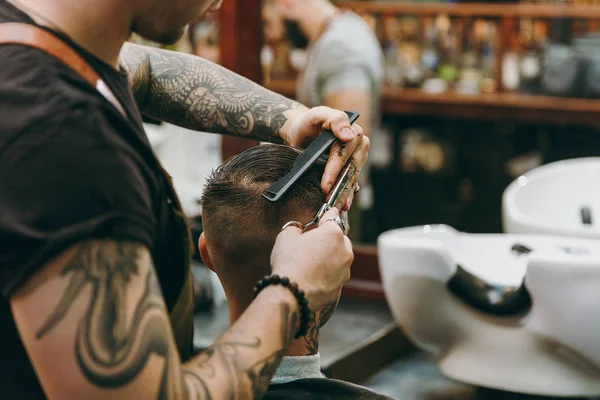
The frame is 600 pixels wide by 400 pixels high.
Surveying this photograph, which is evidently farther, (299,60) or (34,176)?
(299,60)

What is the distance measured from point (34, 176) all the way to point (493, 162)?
3.79 m

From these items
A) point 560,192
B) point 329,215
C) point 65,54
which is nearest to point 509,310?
point 560,192

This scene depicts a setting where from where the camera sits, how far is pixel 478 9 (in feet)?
14.1

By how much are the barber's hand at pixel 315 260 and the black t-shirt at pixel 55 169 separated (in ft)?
0.66

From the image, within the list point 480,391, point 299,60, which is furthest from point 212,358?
point 299,60

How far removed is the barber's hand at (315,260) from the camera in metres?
1.10

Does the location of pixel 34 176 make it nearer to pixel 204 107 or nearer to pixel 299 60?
pixel 204 107

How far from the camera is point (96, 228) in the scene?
2.98ft

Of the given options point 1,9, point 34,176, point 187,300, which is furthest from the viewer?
point 187,300

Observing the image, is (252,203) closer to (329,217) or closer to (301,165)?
(301,165)

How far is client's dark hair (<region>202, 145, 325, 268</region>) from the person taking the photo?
4.83 ft

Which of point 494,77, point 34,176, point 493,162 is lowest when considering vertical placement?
point 493,162

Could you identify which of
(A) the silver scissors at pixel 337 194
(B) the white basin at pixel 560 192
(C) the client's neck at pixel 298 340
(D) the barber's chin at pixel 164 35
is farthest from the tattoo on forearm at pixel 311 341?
(B) the white basin at pixel 560 192

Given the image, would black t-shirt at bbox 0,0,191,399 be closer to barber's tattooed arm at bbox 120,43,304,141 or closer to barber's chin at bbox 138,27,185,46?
barber's chin at bbox 138,27,185,46
